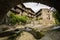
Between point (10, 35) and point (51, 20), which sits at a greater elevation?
point (10, 35)

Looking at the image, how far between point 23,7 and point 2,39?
4.11 m

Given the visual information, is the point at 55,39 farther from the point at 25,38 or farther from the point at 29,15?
the point at 29,15

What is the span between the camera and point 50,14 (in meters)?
6.34

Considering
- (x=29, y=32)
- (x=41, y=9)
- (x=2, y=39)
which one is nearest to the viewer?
(x=2, y=39)

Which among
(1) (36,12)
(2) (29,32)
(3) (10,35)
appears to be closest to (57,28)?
(2) (29,32)

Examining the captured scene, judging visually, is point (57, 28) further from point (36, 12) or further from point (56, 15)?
point (36, 12)

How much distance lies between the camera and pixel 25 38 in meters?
2.64

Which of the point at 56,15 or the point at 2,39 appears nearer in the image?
the point at 2,39

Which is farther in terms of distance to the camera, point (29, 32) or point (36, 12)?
point (36, 12)

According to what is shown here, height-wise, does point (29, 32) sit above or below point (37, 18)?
above

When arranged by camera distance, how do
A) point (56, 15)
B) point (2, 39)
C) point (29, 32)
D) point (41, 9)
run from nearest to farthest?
point (2, 39)
point (29, 32)
point (56, 15)
point (41, 9)

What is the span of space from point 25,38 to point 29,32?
0.24 metres

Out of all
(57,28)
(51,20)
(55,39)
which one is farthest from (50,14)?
(55,39)

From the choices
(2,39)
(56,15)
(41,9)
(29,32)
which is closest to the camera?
(2,39)
